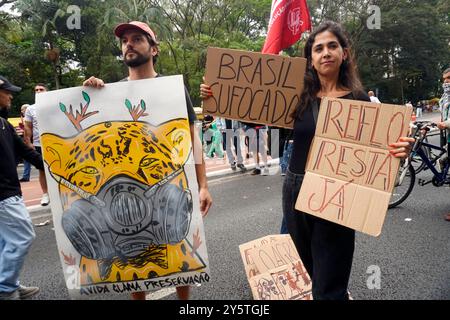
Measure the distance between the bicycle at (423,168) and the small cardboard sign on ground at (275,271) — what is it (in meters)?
2.69

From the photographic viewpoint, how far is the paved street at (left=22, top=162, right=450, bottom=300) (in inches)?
108

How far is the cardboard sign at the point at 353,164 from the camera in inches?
64.1

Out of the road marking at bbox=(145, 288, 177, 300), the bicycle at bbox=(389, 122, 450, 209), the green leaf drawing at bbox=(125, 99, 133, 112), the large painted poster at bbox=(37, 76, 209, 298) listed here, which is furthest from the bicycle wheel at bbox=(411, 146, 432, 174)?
the green leaf drawing at bbox=(125, 99, 133, 112)

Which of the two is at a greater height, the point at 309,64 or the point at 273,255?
the point at 309,64

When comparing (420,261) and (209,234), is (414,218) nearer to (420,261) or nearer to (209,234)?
(420,261)

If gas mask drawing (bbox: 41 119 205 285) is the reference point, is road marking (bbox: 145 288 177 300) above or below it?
below

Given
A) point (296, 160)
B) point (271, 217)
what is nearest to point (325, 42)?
point (296, 160)

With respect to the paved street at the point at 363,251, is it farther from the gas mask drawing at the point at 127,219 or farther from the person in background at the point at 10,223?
the gas mask drawing at the point at 127,219

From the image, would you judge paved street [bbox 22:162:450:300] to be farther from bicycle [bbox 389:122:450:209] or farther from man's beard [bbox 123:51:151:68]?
man's beard [bbox 123:51:151:68]

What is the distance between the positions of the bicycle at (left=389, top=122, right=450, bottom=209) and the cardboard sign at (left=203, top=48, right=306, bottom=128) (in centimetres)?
334

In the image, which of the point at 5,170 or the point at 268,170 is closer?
the point at 5,170

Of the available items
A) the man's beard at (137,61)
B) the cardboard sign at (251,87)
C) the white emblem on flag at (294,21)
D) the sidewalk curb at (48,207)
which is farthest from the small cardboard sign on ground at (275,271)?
the sidewalk curb at (48,207)

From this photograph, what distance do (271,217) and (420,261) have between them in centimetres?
188

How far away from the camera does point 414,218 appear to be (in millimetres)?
4375
